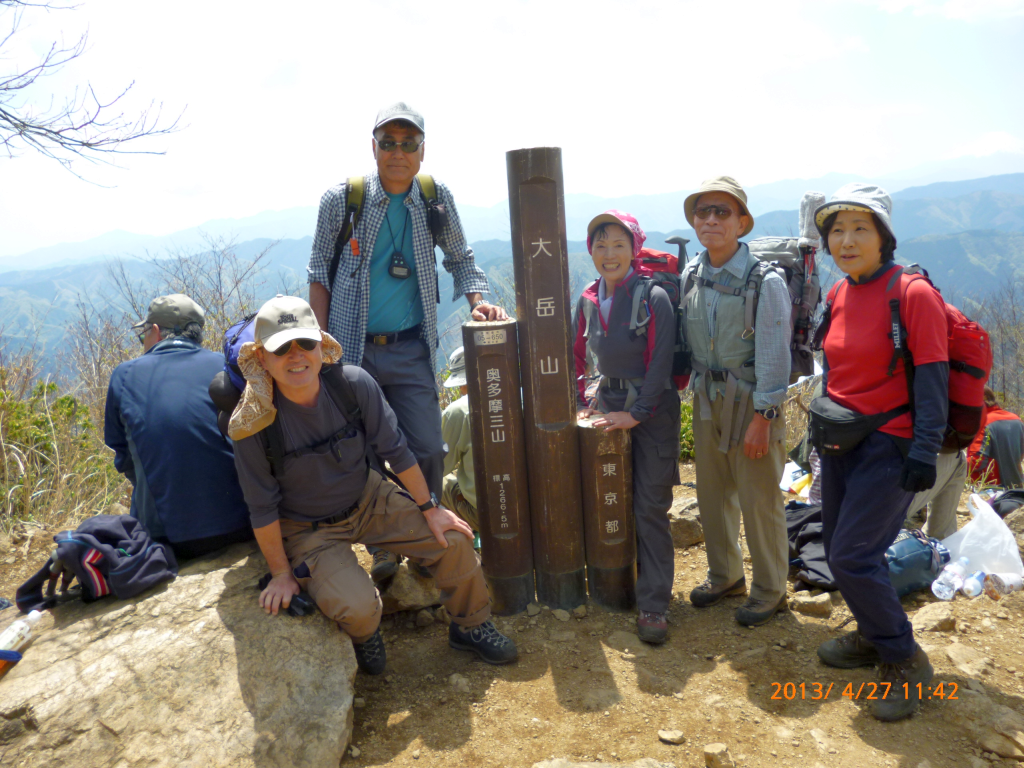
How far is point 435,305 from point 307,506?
1.42 metres

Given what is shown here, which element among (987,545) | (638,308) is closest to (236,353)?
(638,308)

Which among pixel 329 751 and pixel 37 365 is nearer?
pixel 329 751

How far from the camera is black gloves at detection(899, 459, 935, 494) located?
8.94ft

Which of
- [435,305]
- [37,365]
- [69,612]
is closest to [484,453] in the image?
[435,305]

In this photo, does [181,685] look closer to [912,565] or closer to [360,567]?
[360,567]

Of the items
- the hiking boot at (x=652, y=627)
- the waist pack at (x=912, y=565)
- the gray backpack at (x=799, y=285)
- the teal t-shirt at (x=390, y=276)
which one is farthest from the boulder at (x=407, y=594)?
the waist pack at (x=912, y=565)

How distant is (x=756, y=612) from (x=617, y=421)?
136cm

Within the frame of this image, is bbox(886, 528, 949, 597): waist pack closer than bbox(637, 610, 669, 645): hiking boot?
No

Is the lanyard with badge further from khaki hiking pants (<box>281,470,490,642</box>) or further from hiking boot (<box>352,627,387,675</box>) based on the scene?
hiking boot (<box>352,627,387,675</box>)

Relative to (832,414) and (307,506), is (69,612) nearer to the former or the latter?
(307,506)

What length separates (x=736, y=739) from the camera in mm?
2930

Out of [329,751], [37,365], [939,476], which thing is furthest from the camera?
[37,365]

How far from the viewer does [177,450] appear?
325cm

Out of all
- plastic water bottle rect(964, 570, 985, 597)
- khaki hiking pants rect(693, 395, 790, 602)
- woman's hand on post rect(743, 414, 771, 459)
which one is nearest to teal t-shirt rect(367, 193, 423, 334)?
khaki hiking pants rect(693, 395, 790, 602)
